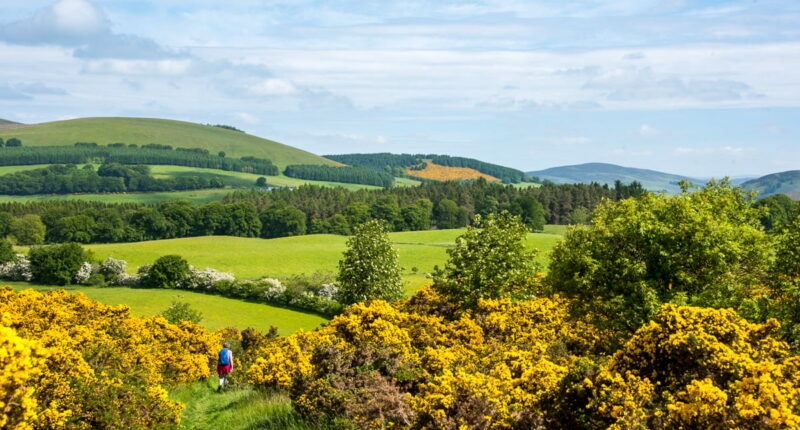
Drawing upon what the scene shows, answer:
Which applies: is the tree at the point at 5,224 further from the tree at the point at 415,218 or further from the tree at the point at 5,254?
the tree at the point at 415,218

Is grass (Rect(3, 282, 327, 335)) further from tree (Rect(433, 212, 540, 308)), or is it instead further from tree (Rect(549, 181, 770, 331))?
tree (Rect(549, 181, 770, 331))

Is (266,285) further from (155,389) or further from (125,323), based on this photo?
(155,389)

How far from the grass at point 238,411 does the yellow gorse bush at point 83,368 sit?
1631 mm

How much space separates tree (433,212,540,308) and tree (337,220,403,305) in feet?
46.6

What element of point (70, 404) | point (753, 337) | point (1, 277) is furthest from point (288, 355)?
point (1, 277)

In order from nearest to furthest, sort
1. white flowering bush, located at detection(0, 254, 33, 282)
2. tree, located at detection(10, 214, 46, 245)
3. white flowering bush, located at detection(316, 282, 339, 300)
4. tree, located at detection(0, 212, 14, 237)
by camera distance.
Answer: white flowering bush, located at detection(316, 282, 339, 300) → white flowering bush, located at detection(0, 254, 33, 282) → tree, located at detection(10, 214, 46, 245) → tree, located at detection(0, 212, 14, 237)

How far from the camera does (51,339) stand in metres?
17.1

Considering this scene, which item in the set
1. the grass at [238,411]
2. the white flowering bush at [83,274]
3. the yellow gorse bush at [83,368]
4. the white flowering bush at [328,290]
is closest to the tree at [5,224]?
the white flowering bush at [83,274]

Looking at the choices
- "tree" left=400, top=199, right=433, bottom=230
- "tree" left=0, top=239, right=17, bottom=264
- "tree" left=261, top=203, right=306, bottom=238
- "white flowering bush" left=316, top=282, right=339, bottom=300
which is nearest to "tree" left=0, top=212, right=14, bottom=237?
"tree" left=0, top=239, right=17, bottom=264

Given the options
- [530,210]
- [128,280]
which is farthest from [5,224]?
[530,210]

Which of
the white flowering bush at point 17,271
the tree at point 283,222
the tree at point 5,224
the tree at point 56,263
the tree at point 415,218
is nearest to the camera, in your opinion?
the tree at point 56,263

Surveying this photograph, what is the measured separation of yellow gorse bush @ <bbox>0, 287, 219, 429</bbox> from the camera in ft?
33.2

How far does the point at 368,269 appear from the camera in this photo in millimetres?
49594

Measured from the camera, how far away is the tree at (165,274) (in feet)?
321
